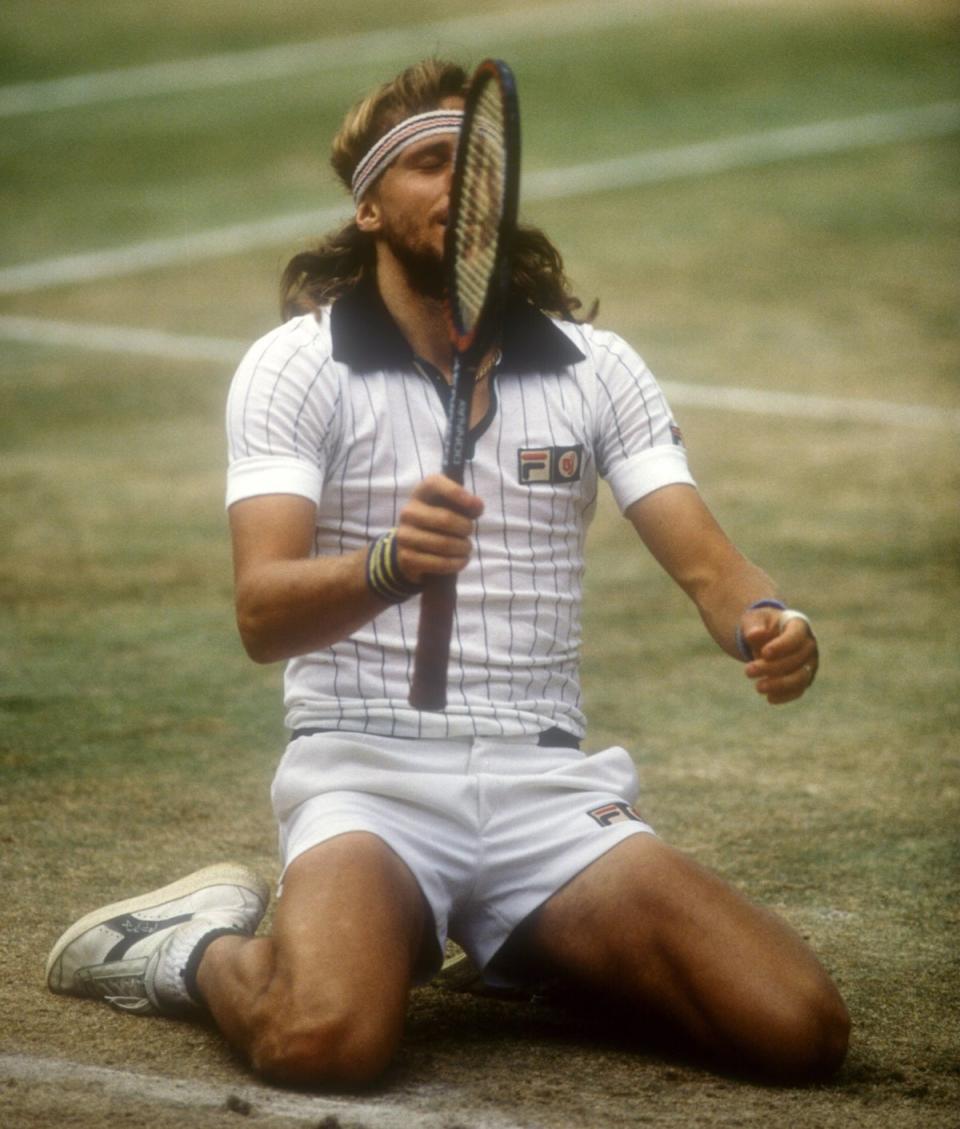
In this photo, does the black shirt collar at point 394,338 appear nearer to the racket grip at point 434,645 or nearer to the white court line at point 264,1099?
the racket grip at point 434,645

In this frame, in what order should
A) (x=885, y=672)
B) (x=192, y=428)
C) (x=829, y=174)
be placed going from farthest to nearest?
(x=829, y=174), (x=192, y=428), (x=885, y=672)

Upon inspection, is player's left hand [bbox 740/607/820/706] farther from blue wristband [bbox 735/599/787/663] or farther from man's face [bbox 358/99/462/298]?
man's face [bbox 358/99/462/298]

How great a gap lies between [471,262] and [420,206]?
39cm

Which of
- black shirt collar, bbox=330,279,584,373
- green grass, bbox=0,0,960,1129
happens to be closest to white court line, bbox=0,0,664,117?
green grass, bbox=0,0,960,1129

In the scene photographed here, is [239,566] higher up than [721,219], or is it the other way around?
[721,219]

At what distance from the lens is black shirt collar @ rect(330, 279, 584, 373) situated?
4430mm

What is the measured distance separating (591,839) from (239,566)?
87cm

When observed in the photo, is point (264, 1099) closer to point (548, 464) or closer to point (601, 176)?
point (548, 464)

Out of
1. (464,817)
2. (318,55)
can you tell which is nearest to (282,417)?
(464,817)

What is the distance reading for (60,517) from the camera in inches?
330

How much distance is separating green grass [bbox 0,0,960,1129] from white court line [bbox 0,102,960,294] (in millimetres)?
237

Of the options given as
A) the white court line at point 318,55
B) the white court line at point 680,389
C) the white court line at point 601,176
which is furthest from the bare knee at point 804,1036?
the white court line at point 318,55

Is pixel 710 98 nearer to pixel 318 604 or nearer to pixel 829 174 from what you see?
pixel 829 174

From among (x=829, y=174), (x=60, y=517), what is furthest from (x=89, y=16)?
(x=60, y=517)
